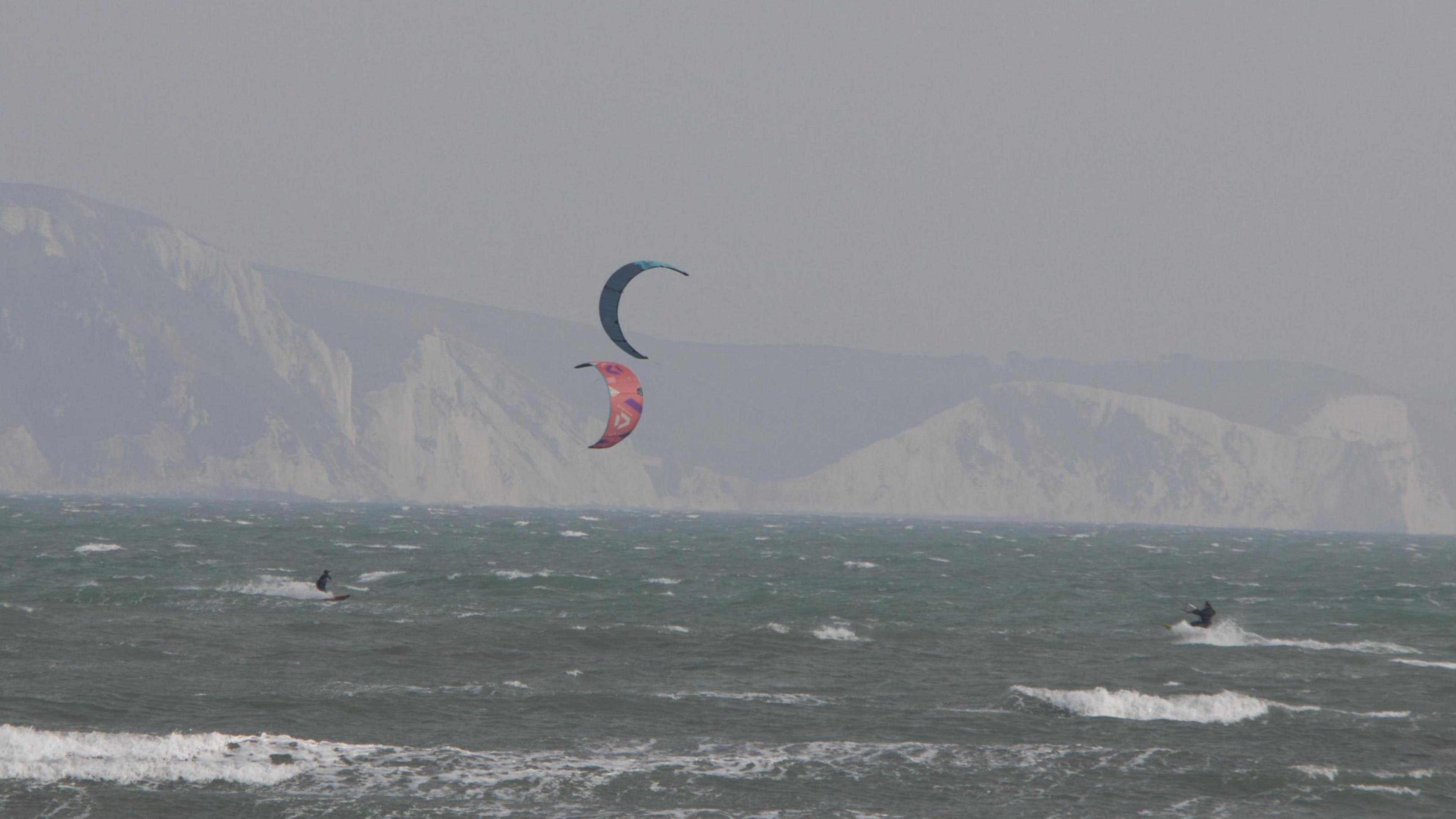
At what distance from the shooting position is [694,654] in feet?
123

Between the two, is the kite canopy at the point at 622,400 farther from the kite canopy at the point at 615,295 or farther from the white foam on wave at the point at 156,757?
the white foam on wave at the point at 156,757

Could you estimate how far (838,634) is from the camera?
42250mm

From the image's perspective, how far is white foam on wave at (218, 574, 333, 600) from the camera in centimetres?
4891

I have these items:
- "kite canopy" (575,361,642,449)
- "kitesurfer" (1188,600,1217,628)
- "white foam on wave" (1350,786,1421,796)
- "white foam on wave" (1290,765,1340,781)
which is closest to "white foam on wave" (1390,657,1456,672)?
"kitesurfer" (1188,600,1217,628)

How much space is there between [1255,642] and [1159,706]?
14.2 m

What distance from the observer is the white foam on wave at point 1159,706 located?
30688 millimetres

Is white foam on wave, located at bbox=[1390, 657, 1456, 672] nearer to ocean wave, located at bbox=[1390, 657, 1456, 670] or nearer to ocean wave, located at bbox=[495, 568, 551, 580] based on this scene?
ocean wave, located at bbox=[1390, 657, 1456, 670]

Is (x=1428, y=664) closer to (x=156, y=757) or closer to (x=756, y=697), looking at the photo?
(x=756, y=697)

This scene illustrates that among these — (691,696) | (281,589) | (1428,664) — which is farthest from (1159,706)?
(281,589)

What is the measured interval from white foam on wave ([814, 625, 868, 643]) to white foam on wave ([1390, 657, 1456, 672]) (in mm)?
13773

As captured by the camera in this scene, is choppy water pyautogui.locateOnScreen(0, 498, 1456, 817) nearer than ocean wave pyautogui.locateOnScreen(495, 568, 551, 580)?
Yes

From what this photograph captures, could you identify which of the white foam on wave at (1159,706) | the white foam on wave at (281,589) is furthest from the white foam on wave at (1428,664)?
the white foam on wave at (281,589)

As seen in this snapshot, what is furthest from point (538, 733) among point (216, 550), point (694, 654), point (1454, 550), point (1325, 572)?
point (1454, 550)

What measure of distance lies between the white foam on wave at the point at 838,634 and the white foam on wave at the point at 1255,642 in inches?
359
